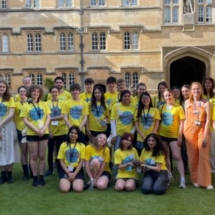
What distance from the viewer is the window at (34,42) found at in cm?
2466

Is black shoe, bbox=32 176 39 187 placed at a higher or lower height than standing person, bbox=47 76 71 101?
A: lower

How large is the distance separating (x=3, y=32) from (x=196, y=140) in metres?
19.3

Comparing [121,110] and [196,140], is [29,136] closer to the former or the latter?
[121,110]

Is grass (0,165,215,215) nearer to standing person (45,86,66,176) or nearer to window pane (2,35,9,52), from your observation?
standing person (45,86,66,176)

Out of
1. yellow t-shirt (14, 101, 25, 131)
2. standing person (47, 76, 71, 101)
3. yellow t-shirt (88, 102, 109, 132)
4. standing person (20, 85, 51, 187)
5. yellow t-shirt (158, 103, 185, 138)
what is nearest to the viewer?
standing person (20, 85, 51, 187)

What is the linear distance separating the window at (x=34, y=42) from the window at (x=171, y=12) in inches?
276

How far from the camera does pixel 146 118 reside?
7.43 metres

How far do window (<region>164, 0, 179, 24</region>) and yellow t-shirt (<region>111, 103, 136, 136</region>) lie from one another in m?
17.9

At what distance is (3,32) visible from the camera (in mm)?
24531

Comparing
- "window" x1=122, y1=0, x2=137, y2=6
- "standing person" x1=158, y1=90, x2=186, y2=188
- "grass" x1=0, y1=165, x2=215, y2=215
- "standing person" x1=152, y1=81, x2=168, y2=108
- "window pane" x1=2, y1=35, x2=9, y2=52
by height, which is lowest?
"grass" x1=0, y1=165, x2=215, y2=215

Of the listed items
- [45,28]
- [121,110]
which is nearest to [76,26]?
[45,28]

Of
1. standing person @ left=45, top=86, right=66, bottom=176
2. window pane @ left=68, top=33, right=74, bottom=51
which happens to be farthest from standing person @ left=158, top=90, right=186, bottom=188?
window pane @ left=68, top=33, right=74, bottom=51

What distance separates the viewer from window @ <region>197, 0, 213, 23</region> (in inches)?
974

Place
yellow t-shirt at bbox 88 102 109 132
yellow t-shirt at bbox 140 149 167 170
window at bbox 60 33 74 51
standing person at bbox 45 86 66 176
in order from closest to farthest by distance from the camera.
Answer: yellow t-shirt at bbox 140 149 167 170, yellow t-shirt at bbox 88 102 109 132, standing person at bbox 45 86 66 176, window at bbox 60 33 74 51
